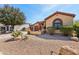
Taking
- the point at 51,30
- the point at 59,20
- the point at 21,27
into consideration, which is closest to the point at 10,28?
the point at 21,27

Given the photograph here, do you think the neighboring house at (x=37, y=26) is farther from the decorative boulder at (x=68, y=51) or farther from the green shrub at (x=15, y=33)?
the decorative boulder at (x=68, y=51)

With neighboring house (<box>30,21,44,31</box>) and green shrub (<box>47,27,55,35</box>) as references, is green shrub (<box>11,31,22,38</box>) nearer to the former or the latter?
neighboring house (<box>30,21,44,31</box>)

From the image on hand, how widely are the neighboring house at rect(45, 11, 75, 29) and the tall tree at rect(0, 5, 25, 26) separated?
41cm

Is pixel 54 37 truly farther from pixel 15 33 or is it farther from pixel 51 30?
pixel 15 33

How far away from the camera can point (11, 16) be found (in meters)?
4.66

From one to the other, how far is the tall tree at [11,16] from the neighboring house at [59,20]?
41cm

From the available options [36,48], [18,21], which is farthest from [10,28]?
[36,48]

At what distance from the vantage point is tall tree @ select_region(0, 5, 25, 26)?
15.1ft

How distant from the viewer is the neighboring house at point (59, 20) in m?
4.57

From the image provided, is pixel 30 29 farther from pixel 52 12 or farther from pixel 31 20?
pixel 52 12

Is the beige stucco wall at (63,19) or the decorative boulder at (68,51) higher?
the beige stucco wall at (63,19)

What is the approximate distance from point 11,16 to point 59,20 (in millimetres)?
753

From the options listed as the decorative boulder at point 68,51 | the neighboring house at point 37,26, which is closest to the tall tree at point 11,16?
the neighboring house at point 37,26
